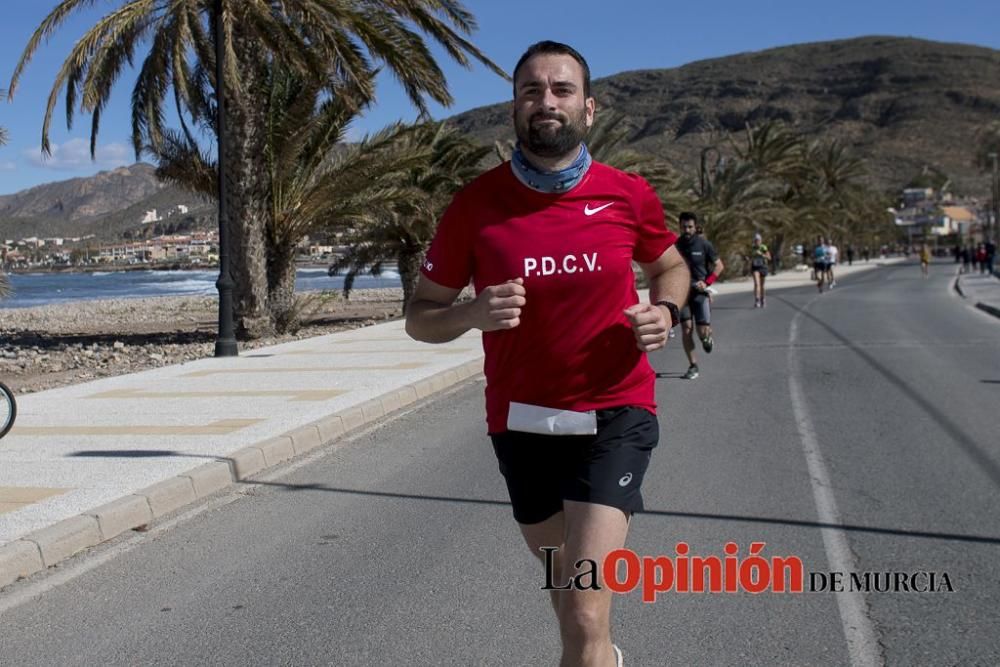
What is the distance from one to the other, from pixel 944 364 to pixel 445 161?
15.8 m

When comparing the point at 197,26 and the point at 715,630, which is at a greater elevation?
the point at 197,26

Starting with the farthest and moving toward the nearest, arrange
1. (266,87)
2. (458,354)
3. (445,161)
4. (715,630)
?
(445,161) < (266,87) < (458,354) < (715,630)

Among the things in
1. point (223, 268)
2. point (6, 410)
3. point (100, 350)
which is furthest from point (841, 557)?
point (100, 350)

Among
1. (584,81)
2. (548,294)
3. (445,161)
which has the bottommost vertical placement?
(548,294)

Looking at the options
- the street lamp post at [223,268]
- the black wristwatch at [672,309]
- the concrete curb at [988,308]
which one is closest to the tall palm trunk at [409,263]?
the street lamp post at [223,268]

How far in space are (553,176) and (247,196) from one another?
16250 millimetres

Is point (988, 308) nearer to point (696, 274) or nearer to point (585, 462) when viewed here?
point (696, 274)

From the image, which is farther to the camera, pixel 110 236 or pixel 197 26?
pixel 110 236

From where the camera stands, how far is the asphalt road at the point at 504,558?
4281mm

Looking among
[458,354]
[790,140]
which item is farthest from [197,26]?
[790,140]

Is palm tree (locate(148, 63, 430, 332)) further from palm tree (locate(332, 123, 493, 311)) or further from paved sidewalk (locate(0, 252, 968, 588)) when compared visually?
paved sidewalk (locate(0, 252, 968, 588))

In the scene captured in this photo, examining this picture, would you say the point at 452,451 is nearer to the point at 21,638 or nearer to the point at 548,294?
the point at 21,638

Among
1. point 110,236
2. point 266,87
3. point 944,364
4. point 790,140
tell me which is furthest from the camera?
point 110,236

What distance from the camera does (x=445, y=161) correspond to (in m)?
27.2
